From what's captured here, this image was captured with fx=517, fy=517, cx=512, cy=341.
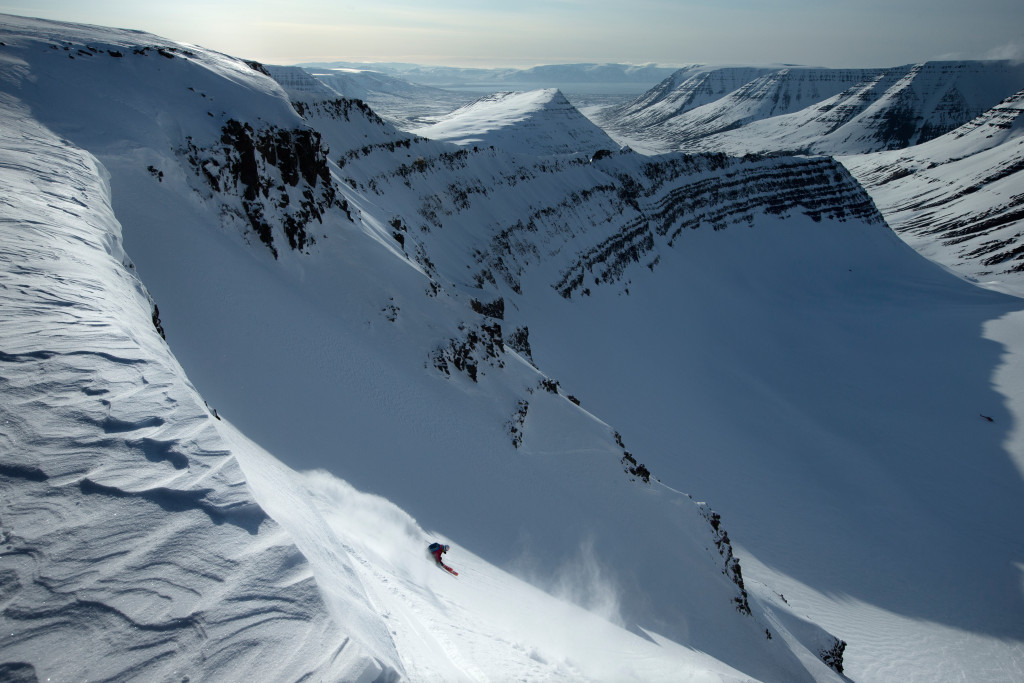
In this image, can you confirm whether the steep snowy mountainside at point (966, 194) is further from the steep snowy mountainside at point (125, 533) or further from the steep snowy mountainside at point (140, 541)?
the steep snowy mountainside at point (125, 533)

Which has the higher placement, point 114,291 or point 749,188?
point 749,188

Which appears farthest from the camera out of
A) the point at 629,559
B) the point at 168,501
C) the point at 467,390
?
the point at 467,390

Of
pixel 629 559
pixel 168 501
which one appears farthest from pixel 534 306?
pixel 168 501

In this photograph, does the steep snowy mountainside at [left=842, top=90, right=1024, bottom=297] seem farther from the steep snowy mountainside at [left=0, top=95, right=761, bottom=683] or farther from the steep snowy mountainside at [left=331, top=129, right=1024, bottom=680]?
the steep snowy mountainside at [left=0, top=95, right=761, bottom=683]

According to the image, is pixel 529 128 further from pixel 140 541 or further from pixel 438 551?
pixel 140 541

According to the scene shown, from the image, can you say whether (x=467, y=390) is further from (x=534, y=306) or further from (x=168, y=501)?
(x=534, y=306)

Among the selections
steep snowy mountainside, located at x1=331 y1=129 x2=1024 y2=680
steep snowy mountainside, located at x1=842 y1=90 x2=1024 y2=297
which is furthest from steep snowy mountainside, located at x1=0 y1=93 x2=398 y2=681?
steep snowy mountainside, located at x1=842 y1=90 x2=1024 y2=297

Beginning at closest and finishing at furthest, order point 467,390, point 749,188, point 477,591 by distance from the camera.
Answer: point 477,591 < point 467,390 < point 749,188
